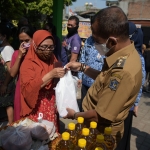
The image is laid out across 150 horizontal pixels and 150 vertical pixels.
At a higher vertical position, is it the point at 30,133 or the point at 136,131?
the point at 30,133

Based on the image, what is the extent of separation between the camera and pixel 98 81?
5.14 ft

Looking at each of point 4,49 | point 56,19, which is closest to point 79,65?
point 4,49

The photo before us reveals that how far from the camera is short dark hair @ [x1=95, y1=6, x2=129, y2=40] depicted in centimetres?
136

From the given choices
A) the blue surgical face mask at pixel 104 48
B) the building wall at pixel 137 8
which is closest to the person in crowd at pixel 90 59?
the blue surgical face mask at pixel 104 48

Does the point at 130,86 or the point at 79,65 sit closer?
the point at 130,86

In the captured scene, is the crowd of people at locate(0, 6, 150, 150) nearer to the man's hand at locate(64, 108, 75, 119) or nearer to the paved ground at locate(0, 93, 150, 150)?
the man's hand at locate(64, 108, 75, 119)

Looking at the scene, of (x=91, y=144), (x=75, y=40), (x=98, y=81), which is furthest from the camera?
(x=75, y=40)

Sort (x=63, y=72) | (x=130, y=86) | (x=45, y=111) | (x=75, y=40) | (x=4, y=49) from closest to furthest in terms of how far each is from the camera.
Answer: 1. (x=130, y=86)
2. (x=63, y=72)
3. (x=45, y=111)
4. (x=4, y=49)
5. (x=75, y=40)

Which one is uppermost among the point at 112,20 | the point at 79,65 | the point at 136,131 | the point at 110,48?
the point at 112,20

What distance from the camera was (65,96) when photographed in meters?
1.93

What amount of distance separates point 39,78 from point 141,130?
279 centimetres

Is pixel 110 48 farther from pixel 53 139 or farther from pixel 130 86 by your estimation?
pixel 53 139

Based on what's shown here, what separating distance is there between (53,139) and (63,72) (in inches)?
27.4

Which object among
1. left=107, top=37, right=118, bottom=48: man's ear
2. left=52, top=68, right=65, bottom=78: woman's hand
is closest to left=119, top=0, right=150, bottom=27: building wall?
left=52, top=68, right=65, bottom=78: woman's hand
